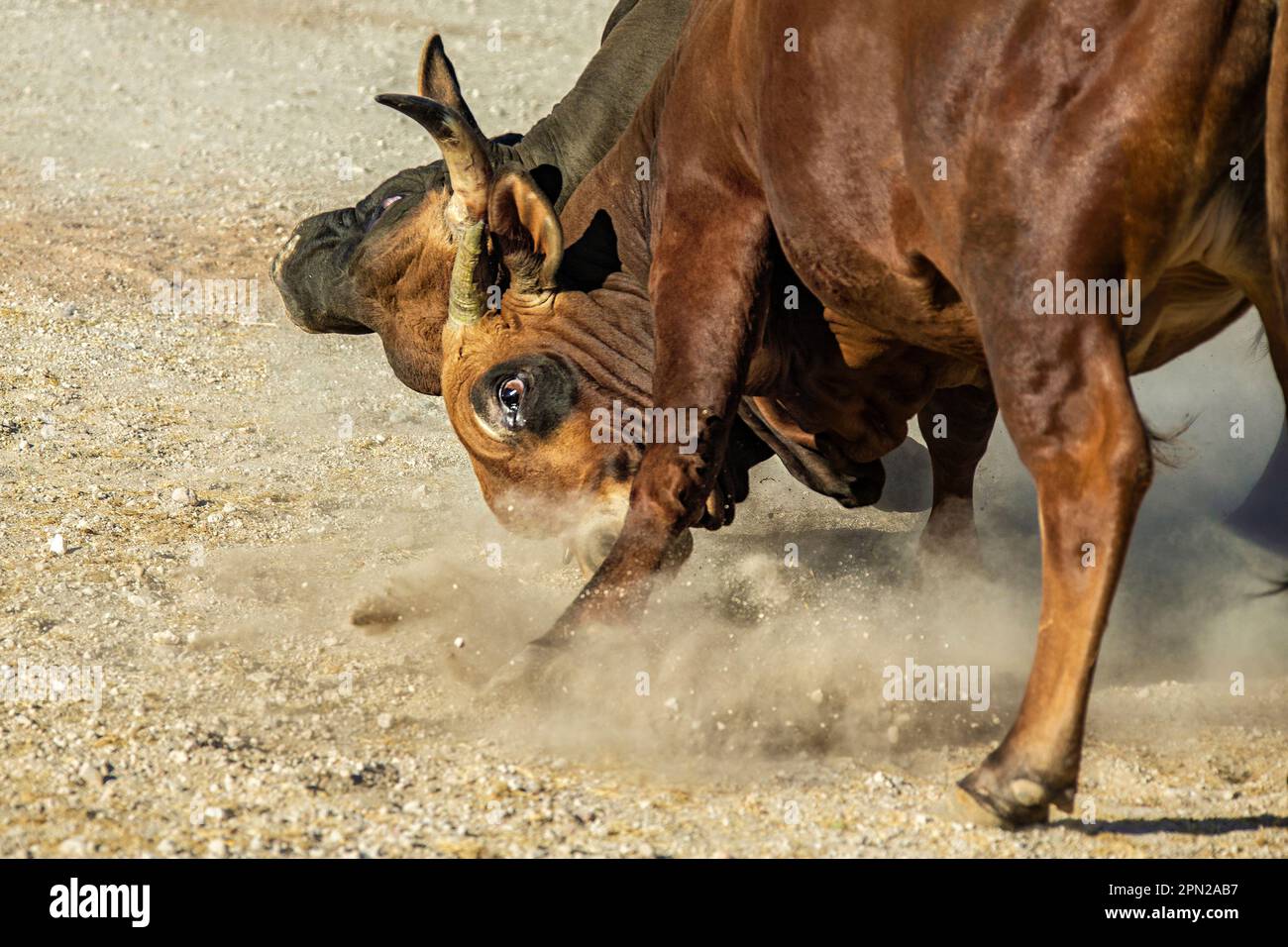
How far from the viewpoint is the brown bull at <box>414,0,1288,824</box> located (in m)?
3.55

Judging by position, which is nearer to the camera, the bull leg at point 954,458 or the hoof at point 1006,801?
the hoof at point 1006,801

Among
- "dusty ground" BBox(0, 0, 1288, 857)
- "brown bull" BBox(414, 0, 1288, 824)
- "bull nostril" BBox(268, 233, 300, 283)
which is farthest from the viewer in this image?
"bull nostril" BBox(268, 233, 300, 283)

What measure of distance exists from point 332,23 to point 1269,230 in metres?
15.8

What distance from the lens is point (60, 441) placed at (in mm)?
7328

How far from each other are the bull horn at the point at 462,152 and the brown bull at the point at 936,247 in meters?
0.02

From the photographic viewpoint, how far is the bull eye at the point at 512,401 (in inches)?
220

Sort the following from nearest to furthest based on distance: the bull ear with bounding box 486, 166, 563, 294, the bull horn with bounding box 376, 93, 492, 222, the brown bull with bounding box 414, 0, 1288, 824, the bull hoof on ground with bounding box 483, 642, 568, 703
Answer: the brown bull with bounding box 414, 0, 1288, 824 → the bull hoof on ground with bounding box 483, 642, 568, 703 → the bull horn with bounding box 376, 93, 492, 222 → the bull ear with bounding box 486, 166, 563, 294

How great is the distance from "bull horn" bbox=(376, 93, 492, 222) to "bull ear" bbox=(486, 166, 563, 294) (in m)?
0.05

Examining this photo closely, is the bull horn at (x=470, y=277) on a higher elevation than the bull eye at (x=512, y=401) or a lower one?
higher

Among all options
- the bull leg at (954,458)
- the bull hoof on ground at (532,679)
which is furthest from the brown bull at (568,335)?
the bull hoof on ground at (532,679)

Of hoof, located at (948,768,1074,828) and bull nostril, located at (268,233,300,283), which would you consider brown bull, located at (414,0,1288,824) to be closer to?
hoof, located at (948,768,1074,828)

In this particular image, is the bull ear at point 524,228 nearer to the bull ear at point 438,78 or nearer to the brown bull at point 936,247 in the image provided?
the brown bull at point 936,247

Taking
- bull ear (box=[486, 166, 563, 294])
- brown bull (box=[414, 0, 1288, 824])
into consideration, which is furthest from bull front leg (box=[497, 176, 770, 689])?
bull ear (box=[486, 166, 563, 294])

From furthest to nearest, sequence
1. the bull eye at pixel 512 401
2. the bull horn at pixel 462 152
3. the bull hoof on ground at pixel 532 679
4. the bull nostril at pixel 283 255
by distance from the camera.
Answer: the bull nostril at pixel 283 255 → the bull eye at pixel 512 401 → the bull horn at pixel 462 152 → the bull hoof on ground at pixel 532 679
